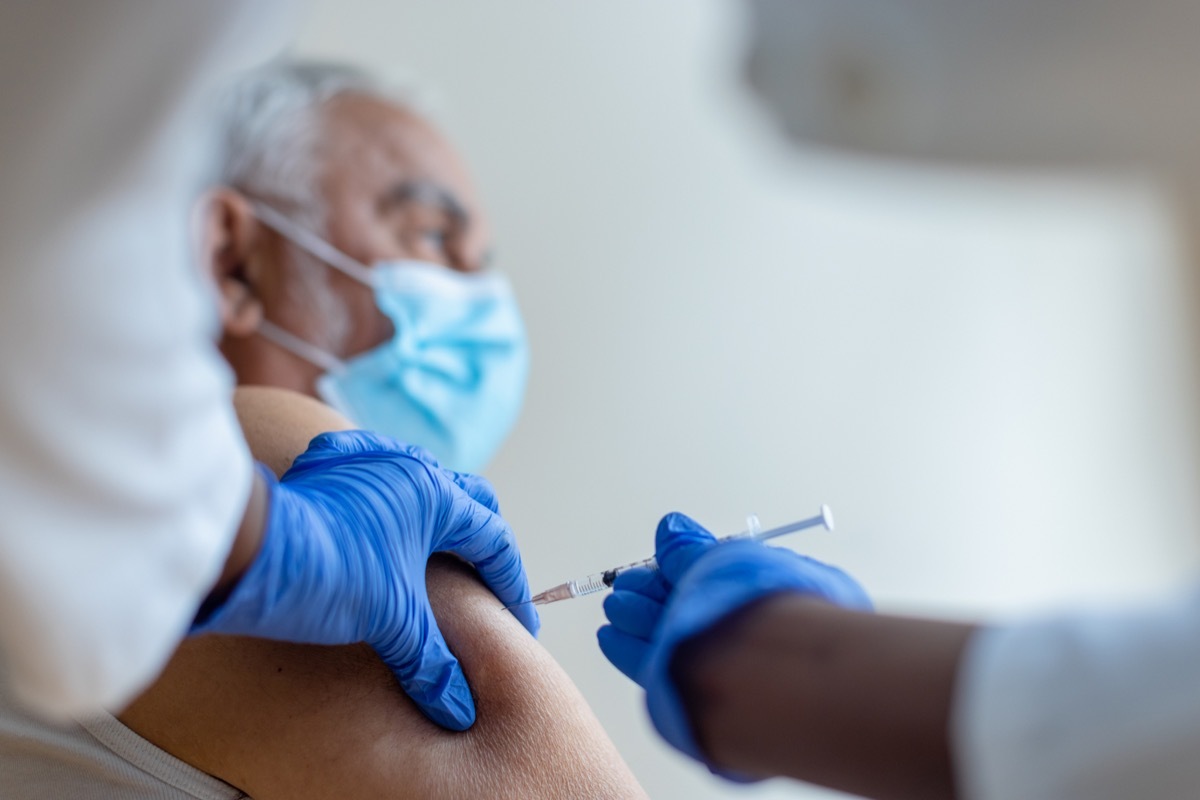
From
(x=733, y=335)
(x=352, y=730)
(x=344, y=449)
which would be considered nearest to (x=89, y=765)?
(x=352, y=730)

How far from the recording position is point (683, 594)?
68 cm

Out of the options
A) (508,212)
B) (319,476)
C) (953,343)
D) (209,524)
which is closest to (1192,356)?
(953,343)

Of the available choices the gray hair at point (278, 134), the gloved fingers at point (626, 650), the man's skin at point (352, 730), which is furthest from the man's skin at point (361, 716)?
the gray hair at point (278, 134)

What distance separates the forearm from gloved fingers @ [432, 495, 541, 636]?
36cm

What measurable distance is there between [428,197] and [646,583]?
3.41 feet

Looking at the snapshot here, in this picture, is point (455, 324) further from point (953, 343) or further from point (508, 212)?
point (953, 343)

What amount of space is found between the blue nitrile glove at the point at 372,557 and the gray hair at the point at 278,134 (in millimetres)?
777

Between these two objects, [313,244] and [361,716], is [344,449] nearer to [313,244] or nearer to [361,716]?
[361,716]

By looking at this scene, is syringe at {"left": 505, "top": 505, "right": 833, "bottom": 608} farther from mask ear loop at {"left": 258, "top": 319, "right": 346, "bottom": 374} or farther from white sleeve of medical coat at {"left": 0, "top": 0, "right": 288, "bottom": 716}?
mask ear loop at {"left": 258, "top": 319, "right": 346, "bottom": 374}

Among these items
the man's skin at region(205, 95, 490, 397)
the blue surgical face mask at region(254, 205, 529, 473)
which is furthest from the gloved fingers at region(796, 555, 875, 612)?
the man's skin at region(205, 95, 490, 397)

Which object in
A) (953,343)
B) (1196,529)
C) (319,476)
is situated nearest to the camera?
(319,476)

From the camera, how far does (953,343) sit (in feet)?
8.89

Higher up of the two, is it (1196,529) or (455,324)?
(455,324)

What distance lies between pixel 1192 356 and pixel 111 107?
12.0 ft
